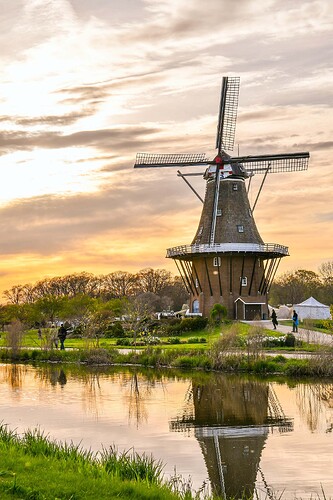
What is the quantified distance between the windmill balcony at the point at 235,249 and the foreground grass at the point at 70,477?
35.0 m

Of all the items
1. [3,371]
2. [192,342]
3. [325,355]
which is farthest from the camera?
[192,342]

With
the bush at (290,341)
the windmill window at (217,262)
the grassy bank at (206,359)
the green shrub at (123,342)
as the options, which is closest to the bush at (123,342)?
the green shrub at (123,342)

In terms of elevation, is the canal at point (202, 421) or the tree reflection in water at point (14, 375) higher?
the tree reflection in water at point (14, 375)

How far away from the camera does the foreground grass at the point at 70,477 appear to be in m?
8.61

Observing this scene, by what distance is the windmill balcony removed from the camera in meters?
45.8

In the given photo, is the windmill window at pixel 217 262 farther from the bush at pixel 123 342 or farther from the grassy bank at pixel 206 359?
the grassy bank at pixel 206 359

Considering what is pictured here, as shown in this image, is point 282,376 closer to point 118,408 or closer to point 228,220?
point 118,408

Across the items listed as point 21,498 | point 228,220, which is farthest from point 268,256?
point 21,498

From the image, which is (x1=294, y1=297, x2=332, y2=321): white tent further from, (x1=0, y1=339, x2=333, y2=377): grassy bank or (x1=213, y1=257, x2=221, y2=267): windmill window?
(x1=0, y1=339, x2=333, y2=377): grassy bank

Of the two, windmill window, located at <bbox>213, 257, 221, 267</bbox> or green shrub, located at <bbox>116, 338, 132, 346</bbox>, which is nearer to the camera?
green shrub, located at <bbox>116, 338, 132, 346</bbox>

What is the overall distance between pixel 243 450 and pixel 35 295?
265 ft

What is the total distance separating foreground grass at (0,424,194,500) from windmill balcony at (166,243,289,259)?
3499 cm

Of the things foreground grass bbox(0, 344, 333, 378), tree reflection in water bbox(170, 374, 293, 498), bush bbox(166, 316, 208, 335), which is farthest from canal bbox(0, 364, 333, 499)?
bush bbox(166, 316, 208, 335)

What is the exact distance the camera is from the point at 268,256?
156 feet
